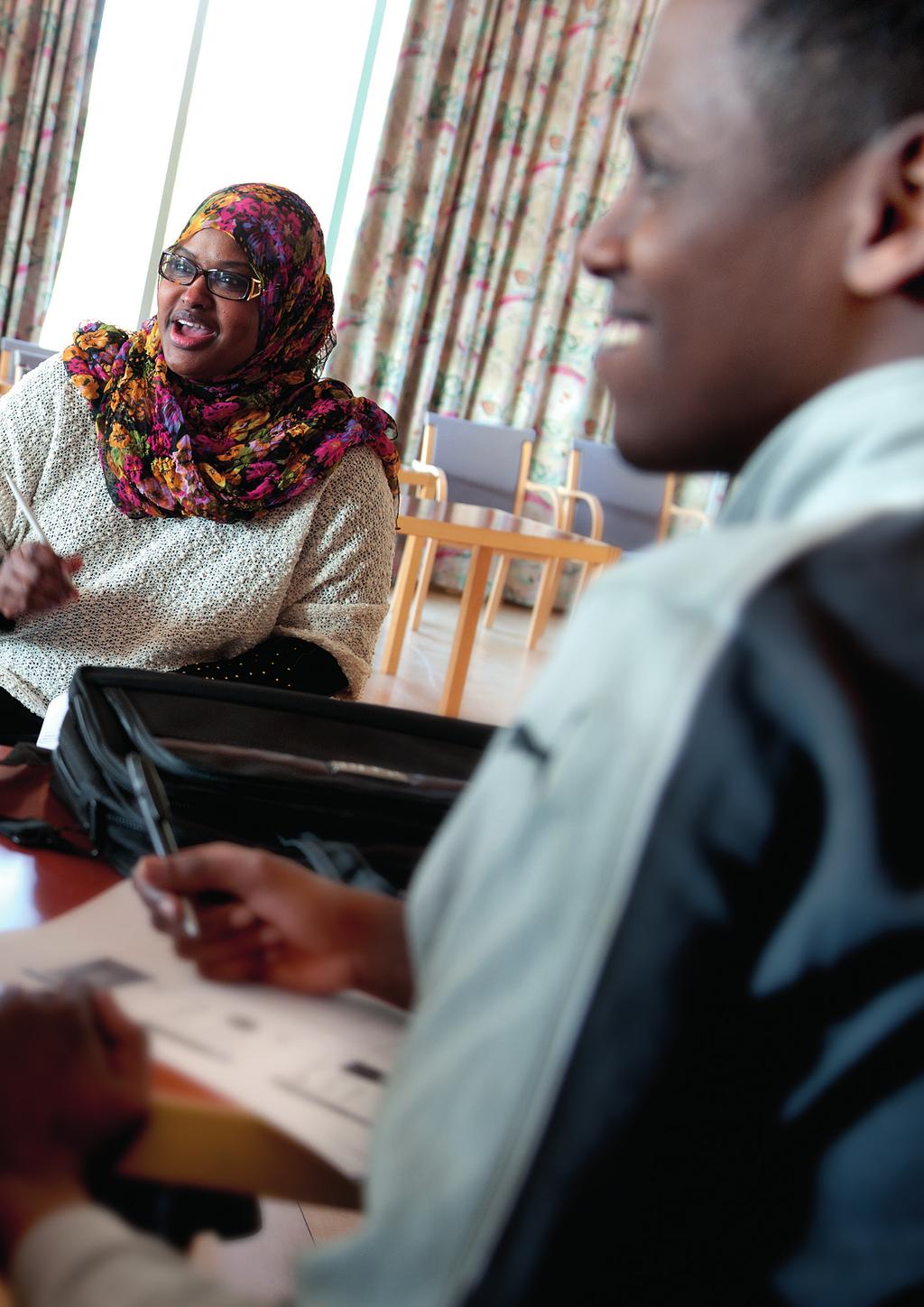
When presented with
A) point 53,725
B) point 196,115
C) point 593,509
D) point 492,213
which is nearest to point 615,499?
point 593,509

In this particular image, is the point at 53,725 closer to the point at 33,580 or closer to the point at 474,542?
the point at 33,580

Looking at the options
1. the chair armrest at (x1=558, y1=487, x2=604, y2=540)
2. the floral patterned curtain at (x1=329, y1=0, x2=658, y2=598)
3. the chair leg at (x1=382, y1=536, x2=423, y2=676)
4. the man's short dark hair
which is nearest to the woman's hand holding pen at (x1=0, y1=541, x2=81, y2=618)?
the man's short dark hair

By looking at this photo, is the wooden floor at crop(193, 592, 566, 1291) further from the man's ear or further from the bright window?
the bright window

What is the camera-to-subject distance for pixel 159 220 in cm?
544

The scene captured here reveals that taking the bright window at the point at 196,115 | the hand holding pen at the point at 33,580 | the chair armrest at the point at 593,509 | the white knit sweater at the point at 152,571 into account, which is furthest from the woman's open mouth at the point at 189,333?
the bright window at the point at 196,115

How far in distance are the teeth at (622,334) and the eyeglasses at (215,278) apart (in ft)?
3.82

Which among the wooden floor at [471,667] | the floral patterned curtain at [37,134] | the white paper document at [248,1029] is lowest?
the wooden floor at [471,667]

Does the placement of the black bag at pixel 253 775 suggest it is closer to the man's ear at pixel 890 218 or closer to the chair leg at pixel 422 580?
the man's ear at pixel 890 218

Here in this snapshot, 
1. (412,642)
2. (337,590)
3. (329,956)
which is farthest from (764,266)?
(412,642)

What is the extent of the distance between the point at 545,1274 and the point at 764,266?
0.30m

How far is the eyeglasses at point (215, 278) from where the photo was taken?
4.97 feet

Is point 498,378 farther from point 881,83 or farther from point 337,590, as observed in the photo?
point 881,83

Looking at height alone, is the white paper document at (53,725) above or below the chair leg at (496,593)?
above

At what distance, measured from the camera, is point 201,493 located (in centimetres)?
155
